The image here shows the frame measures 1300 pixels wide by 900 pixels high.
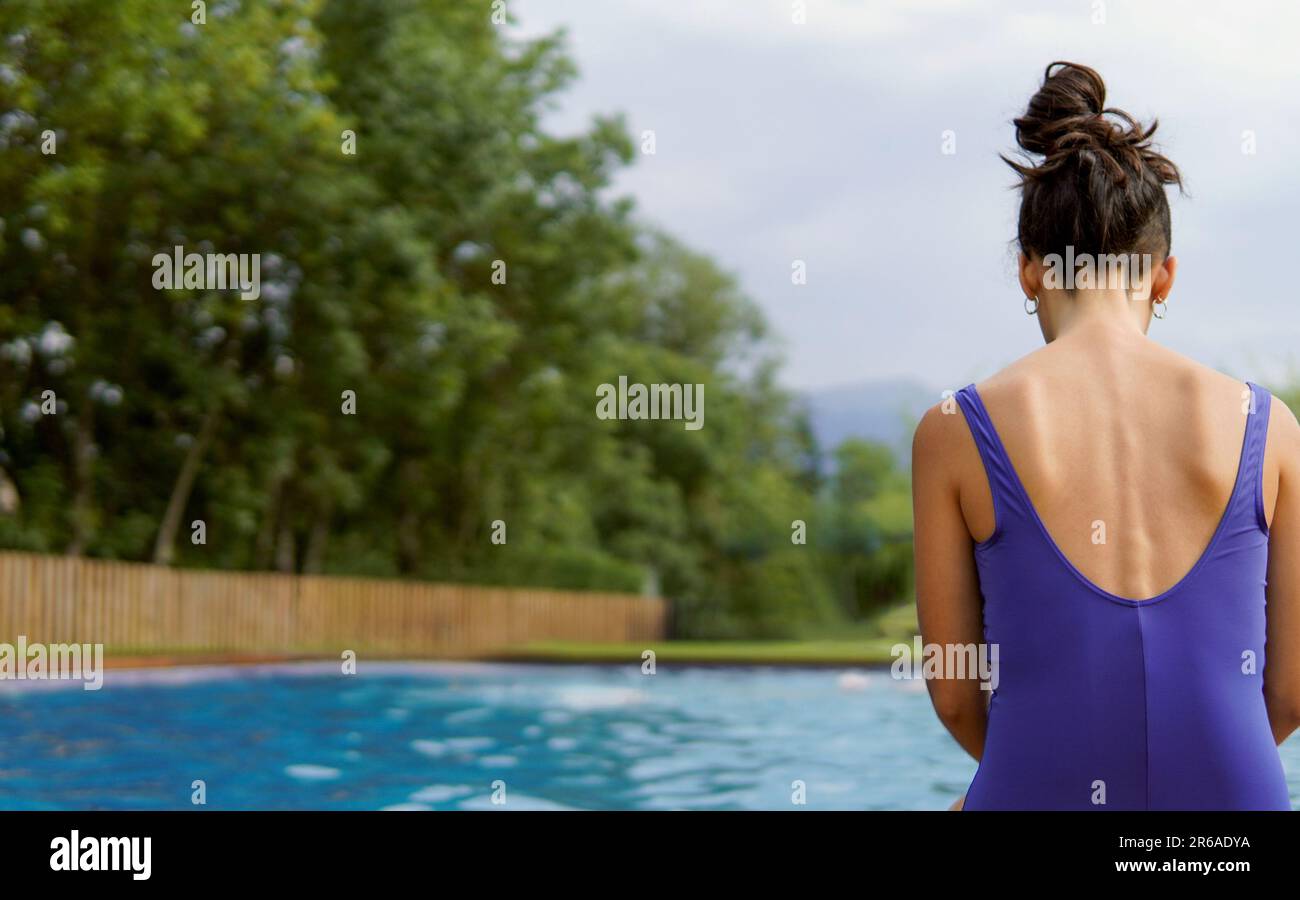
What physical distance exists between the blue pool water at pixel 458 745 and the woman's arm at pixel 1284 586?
10.9 ft

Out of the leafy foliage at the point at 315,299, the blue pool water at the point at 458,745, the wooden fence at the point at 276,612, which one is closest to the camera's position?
the blue pool water at the point at 458,745

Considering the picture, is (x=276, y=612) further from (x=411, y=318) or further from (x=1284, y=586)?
(x=1284, y=586)

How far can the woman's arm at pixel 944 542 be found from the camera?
1.49 meters

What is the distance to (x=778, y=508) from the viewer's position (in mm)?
42125

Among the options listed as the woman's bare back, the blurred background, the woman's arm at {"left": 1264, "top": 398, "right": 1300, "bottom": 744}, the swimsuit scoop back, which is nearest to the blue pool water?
the blurred background

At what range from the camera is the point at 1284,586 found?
5.03 ft

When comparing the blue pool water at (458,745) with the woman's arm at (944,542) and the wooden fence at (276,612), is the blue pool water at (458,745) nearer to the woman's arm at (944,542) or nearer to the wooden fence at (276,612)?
the wooden fence at (276,612)

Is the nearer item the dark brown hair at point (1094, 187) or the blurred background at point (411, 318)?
the dark brown hair at point (1094, 187)

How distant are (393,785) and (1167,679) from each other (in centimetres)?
699

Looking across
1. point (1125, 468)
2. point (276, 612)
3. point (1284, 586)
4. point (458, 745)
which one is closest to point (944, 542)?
point (1125, 468)

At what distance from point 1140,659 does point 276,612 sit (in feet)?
63.1

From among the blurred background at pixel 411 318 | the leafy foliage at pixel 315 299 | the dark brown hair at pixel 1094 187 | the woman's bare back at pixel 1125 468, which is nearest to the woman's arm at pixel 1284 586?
the woman's bare back at pixel 1125 468
